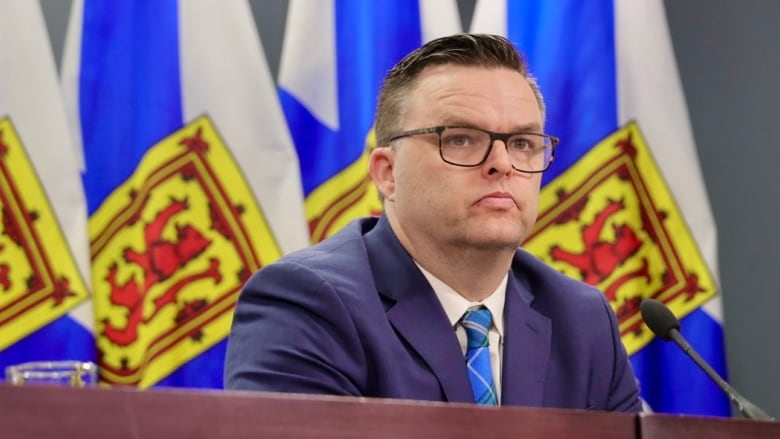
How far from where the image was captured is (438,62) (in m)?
2.24

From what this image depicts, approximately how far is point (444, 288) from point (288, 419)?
121cm

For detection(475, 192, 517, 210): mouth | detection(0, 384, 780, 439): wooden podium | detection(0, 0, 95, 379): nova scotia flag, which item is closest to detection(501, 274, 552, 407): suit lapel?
detection(475, 192, 517, 210): mouth

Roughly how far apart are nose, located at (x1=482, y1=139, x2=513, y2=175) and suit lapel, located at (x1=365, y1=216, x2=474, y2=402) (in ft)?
0.82

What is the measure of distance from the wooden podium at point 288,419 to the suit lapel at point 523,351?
92 centimetres

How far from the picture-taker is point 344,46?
3.44 meters

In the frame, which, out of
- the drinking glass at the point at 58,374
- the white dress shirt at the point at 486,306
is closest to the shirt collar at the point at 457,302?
the white dress shirt at the point at 486,306

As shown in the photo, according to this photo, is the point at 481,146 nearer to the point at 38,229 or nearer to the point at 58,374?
the point at 58,374

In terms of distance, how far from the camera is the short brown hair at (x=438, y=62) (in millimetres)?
2236

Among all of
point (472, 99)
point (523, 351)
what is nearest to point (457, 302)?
point (523, 351)

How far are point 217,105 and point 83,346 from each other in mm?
805

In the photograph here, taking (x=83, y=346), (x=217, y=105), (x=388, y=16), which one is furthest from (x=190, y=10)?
(x=83, y=346)

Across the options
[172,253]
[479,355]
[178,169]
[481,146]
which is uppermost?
[481,146]

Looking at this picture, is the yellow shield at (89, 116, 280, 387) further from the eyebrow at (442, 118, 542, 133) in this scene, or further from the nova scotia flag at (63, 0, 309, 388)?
the eyebrow at (442, 118, 542, 133)

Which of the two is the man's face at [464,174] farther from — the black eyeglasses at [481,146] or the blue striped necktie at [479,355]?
the blue striped necktie at [479,355]
